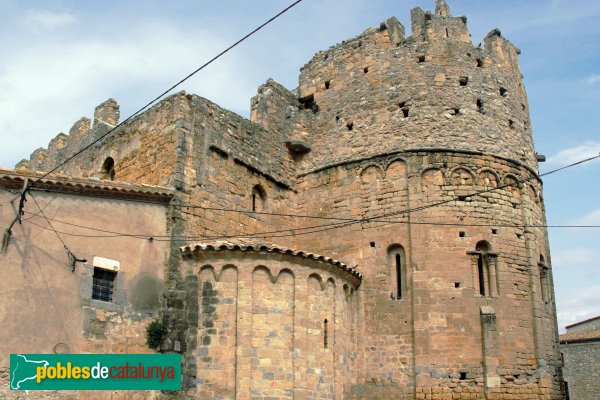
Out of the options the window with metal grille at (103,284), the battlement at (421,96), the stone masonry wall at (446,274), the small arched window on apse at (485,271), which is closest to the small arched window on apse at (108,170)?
the window with metal grille at (103,284)

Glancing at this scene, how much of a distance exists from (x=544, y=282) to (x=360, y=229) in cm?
483

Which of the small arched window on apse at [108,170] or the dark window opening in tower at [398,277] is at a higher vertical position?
the small arched window on apse at [108,170]

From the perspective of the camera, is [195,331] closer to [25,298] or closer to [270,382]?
[270,382]

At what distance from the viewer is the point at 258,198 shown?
18406 mm

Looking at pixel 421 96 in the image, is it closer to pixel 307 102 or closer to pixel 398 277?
pixel 307 102

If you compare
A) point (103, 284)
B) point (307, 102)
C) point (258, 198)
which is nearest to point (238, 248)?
point (103, 284)

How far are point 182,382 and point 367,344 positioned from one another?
4772 mm

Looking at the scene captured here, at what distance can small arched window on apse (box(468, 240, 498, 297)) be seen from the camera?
16.6m

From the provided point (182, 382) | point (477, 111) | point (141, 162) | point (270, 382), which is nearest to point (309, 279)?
point (270, 382)

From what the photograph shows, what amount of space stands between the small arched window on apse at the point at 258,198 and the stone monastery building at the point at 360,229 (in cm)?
15

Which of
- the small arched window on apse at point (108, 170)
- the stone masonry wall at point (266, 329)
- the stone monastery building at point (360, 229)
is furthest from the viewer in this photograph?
the small arched window on apse at point (108, 170)

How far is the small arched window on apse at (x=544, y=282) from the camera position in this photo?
57.5 feet

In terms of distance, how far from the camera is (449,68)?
61.4ft

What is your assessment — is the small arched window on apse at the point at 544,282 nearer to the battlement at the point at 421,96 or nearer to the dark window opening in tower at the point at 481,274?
the dark window opening in tower at the point at 481,274
